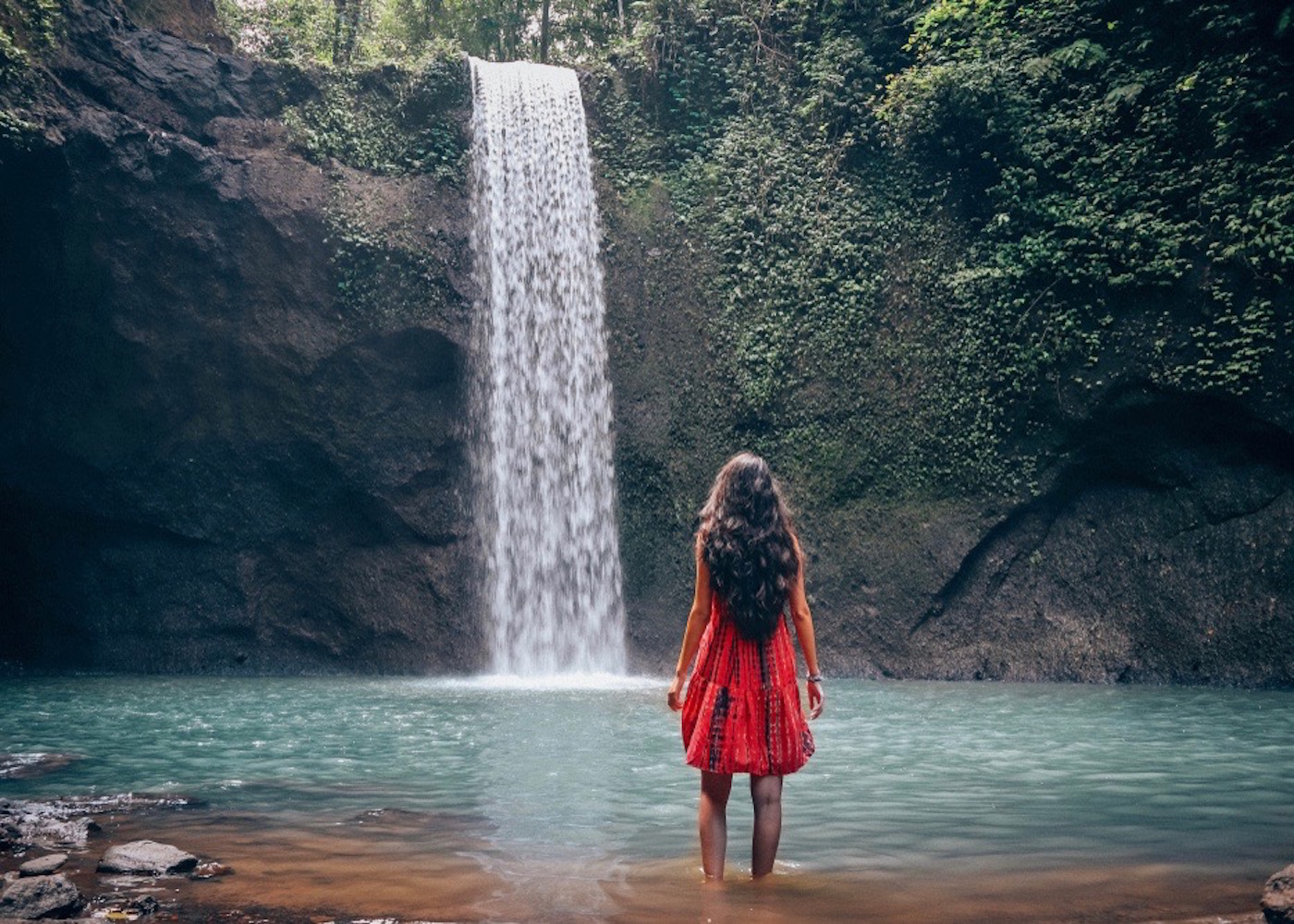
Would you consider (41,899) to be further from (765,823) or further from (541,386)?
(541,386)

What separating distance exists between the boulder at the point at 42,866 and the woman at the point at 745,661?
2333 millimetres

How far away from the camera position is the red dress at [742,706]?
163 inches

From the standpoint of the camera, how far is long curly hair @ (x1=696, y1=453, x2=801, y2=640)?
4207mm

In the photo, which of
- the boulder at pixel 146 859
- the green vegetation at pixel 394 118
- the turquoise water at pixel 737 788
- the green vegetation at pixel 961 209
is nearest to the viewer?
the boulder at pixel 146 859

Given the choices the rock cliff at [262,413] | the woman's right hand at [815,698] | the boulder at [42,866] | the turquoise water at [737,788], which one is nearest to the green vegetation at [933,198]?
the rock cliff at [262,413]

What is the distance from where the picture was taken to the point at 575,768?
6.72m

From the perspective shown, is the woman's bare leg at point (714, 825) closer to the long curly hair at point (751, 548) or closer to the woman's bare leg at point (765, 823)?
the woman's bare leg at point (765, 823)

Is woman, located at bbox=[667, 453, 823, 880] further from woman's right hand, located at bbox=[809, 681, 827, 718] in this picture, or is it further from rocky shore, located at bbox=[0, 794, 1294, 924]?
rocky shore, located at bbox=[0, 794, 1294, 924]

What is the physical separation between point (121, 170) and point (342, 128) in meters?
3.22

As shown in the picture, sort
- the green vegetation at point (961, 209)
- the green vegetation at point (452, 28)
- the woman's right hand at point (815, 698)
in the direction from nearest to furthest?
the woman's right hand at point (815, 698)
the green vegetation at point (961, 209)
the green vegetation at point (452, 28)

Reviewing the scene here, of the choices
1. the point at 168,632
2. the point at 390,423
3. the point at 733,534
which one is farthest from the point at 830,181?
the point at 733,534

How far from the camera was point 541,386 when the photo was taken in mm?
15578

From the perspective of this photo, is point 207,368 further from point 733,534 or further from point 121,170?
point 733,534

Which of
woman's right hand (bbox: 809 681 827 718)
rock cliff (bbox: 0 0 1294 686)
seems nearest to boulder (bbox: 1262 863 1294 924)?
woman's right hand (bbox: 809 681 827 718)
